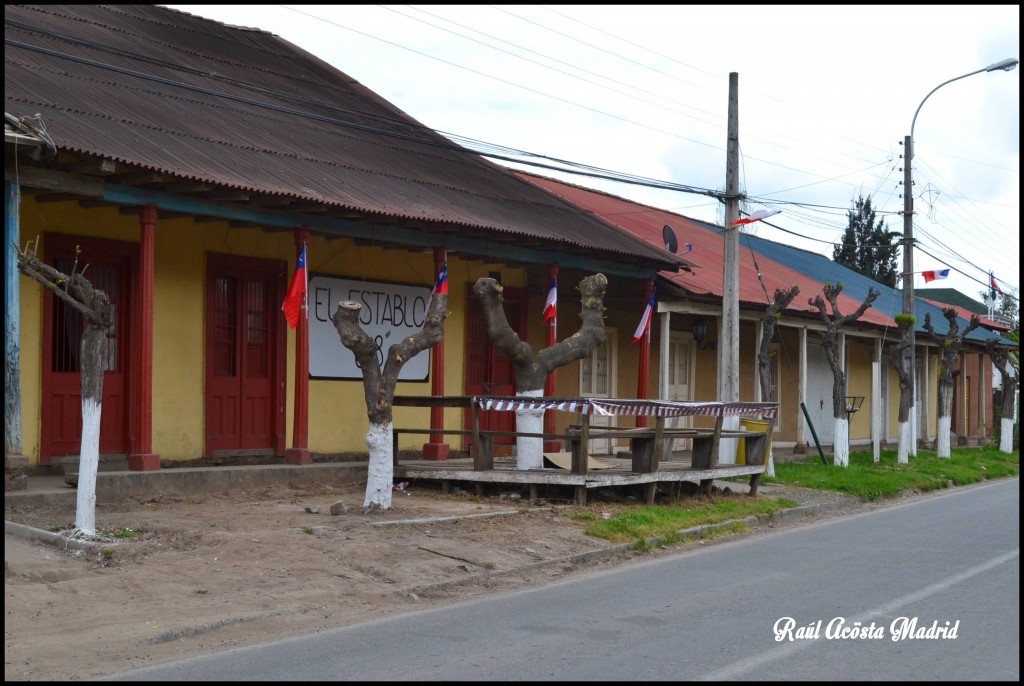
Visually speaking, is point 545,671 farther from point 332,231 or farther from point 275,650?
point 332,231

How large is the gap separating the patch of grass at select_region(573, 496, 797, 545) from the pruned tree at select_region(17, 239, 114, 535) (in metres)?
5.22

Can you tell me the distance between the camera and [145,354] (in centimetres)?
1268

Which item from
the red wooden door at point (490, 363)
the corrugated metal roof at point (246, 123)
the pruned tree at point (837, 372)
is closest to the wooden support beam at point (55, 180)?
the corrugated metal roof at point (246, 123)

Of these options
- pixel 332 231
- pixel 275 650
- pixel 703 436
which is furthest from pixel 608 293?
pixel 275 650

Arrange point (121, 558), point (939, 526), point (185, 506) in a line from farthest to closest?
point (939, 526) → point (185, 506) → point (121, 558)

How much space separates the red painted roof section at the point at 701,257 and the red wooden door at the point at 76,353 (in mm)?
9862

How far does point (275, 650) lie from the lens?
7.28 m

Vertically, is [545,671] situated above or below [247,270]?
below

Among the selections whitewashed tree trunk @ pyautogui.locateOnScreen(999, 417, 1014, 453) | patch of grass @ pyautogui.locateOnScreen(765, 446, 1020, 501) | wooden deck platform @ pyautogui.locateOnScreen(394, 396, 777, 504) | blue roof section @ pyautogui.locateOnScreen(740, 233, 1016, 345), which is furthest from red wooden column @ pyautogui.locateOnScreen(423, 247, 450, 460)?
whitewashed tree trunk @ pyautogui.locateOnScreen(999, 417, 1014, 453)

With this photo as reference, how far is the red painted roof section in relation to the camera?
2212 cm

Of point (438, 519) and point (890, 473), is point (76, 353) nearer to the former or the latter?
point (438, 519)

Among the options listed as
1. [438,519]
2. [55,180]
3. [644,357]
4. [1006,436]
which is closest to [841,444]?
[644,357]

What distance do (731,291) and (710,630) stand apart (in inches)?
419

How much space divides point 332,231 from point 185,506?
14.5 feet
